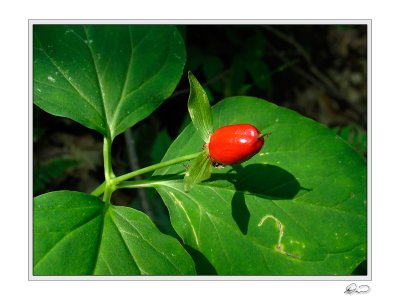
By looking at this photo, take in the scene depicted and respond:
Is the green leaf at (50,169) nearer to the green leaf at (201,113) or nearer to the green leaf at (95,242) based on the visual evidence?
the green leaf at (95,242)

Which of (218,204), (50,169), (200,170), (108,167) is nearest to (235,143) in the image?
(200,170)

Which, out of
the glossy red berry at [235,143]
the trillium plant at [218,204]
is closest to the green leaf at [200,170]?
the glossy red berry at [235,143]

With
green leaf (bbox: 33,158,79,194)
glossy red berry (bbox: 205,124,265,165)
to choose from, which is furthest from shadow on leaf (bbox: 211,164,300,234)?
green leaf (bbox: 33,158,79,194)

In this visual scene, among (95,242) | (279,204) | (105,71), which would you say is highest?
(105,71)

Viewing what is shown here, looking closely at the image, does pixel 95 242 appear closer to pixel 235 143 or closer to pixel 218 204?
pixel 218 204

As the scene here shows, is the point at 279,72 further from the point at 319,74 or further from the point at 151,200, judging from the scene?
the point at 151,200
